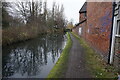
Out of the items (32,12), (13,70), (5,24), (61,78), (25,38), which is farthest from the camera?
(32,12)

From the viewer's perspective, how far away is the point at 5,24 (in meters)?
12.8

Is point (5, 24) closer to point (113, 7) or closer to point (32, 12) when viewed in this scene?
point (113, 7)

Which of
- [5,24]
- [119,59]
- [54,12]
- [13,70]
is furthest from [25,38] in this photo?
[54,12]

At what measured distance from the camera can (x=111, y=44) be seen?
4484 millimetres

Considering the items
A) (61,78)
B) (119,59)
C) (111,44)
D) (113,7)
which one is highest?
(113,7)

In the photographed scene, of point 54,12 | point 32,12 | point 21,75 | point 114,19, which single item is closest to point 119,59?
point 114,19

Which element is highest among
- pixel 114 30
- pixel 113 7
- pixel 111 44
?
pixel 113 7

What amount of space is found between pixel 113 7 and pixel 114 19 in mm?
605

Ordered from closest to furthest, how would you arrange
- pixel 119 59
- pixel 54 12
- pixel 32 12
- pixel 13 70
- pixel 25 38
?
pixel 119 59, pixel 13 70, pixel 25 38, pixel 32 12, pixel 54 12

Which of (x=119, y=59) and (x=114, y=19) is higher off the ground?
(x=114, y=19)

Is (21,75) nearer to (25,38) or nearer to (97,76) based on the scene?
(97,76)

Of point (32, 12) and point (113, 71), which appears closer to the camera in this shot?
point (113, 71)

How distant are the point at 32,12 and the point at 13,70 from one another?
2441 centimetres

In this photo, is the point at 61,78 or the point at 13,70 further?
the point at 13,70
